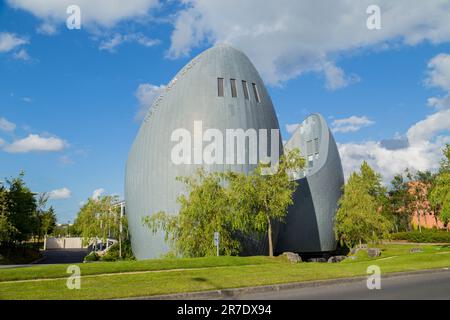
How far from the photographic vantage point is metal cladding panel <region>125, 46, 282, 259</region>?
26.7 meters

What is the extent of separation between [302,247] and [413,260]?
14.8 meters

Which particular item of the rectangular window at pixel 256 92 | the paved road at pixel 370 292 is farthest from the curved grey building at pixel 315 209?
the paved road at pixel 370 292

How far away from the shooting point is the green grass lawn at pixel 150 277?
10.8m

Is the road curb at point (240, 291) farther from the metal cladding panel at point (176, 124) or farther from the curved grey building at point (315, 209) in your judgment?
the curved grey building at point (315, 209)

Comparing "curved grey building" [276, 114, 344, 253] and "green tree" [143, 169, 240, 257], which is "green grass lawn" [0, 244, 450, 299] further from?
"curved grey building" [276, 114, 344, 253]

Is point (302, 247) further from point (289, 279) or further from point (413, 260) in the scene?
point (289, 279)

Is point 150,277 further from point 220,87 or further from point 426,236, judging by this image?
point 426,236

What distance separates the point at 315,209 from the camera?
120ft

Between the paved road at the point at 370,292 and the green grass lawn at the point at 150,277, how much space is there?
3.36ft

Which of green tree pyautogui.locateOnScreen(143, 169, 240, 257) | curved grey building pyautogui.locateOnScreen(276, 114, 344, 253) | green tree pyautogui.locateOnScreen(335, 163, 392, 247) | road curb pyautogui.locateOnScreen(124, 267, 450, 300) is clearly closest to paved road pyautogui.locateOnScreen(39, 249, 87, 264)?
green tree pyautogui.locateOnScreen(143, 169, 240, 257)

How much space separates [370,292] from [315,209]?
25.6 metres

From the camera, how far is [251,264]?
18047 mm

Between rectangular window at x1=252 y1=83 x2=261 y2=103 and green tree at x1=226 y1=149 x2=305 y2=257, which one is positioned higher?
rectangular window at x1=252 y1=83 x2=261 y2=103

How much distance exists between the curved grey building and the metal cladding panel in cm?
929
